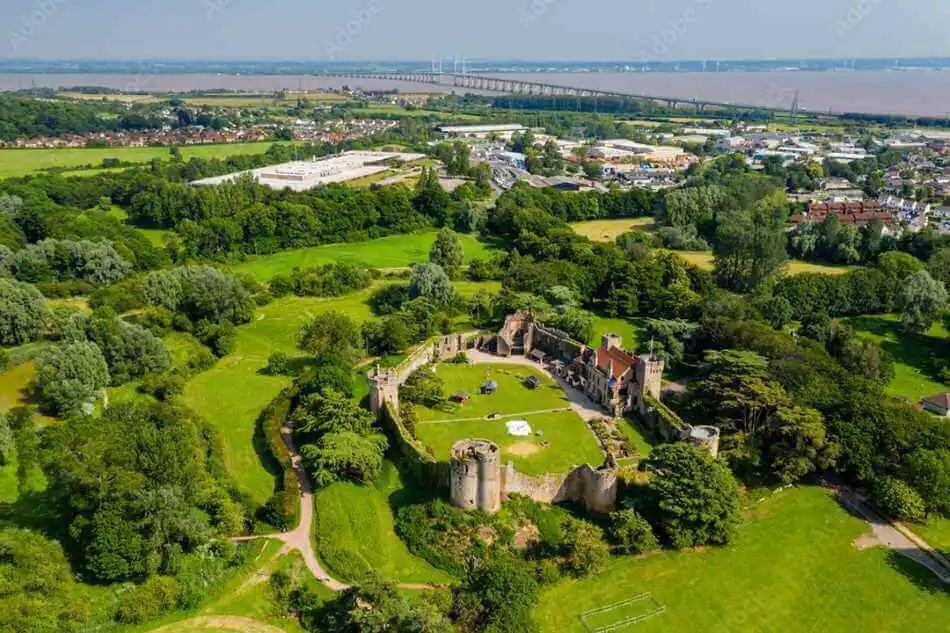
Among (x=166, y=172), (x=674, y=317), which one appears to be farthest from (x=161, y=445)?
(x=166, y=172)

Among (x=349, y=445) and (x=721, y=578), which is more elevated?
(x=349, y=445)

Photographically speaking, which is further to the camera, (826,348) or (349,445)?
(826,348)

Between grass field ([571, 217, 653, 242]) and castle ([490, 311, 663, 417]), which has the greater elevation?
castle ([490, 311, 663, 417])

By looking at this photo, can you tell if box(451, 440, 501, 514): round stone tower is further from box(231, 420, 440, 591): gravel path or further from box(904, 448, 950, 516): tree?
box(904, 448, 950, 516): tree

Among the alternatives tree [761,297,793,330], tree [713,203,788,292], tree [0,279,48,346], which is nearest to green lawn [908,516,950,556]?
tree [761,297,793,330]

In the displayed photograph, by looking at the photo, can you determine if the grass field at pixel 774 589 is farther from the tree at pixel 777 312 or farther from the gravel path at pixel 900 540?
the tree at pixel 777 312

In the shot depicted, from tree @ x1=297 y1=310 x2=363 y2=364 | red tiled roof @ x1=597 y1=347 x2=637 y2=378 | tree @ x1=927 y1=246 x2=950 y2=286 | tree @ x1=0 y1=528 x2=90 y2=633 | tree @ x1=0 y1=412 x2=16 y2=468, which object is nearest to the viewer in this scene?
tree @ x1=0 y1=528 x2=90 y2=633

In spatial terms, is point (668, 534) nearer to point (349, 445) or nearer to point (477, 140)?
point (349, 445)
